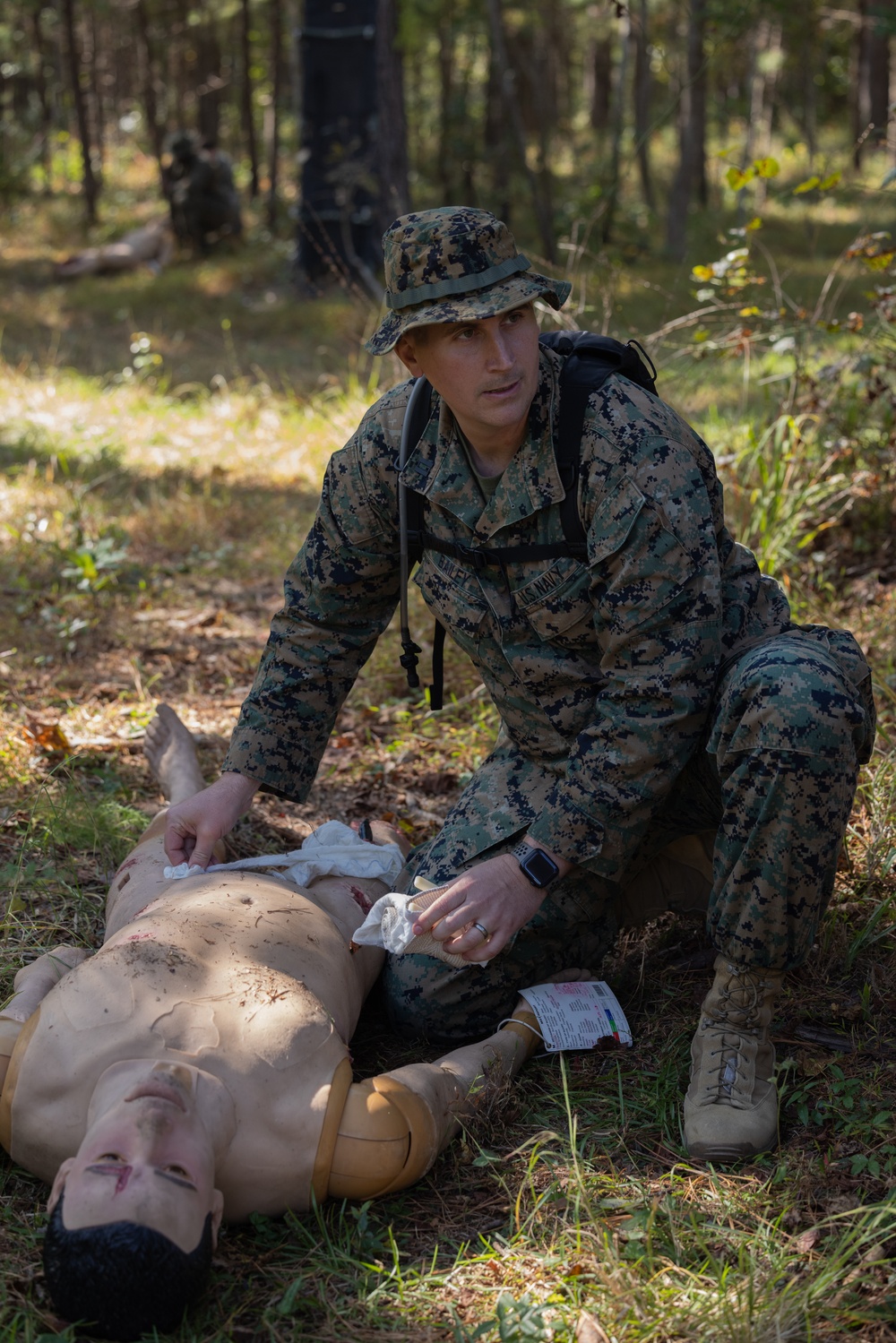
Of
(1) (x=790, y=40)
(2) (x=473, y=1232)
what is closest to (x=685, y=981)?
(2) (x=473, y=1232)

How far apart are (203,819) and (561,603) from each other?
975 millimetres

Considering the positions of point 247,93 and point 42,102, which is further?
point 42,102

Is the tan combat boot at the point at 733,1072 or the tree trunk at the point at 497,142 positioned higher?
the tree trunk at the point at 497,142

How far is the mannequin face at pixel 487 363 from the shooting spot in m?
2.41

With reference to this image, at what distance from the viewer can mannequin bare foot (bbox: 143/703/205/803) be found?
3.42 meters

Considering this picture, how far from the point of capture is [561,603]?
2598mm

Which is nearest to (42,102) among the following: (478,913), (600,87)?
(600,87)

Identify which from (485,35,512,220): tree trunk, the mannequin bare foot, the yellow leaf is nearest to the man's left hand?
the mannequin bare foot

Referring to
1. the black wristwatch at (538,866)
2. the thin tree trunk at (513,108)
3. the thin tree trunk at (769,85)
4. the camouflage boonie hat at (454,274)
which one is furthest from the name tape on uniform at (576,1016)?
the thin tree trunk at (769,85)

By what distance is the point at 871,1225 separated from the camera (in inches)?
74.9

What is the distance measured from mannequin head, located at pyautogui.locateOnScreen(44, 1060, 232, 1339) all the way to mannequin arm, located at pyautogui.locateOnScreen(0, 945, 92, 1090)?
36 centimetres

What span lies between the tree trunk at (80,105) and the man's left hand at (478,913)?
14961 mm

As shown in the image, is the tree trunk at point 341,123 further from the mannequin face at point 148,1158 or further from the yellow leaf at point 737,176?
the mannequin face at point 148,1158

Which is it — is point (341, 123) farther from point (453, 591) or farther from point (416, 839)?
point (453, 591)
